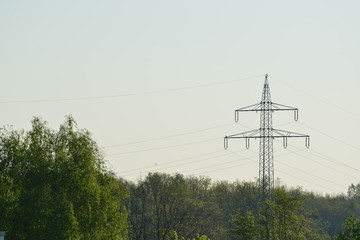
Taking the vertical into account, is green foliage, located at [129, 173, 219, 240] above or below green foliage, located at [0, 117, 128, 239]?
above

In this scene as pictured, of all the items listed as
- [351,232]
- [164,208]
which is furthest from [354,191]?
[351,232]

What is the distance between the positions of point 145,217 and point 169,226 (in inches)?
520

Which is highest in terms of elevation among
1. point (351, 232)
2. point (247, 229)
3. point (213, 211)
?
point (213, 211)

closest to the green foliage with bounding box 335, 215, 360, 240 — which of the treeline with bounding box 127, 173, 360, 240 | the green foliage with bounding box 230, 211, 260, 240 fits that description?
the treeline with bounding box 127, 173, 360, 240

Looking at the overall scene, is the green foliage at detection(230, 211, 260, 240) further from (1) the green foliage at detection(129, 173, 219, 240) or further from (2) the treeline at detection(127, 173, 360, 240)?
(1) the green foliage at detection(129, 173, 219, 240)

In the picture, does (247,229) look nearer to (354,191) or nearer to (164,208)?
(164,208)

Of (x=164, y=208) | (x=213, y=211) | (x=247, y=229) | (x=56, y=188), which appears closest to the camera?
(x=56, y=188)

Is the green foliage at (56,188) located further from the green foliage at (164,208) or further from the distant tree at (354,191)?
the distant tree at (354,191)

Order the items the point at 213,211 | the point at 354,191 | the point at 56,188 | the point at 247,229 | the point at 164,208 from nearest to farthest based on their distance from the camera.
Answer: the point at 56,188, the point at 247,229, the point at 164,208, the point at 213,211, the point at 354,191

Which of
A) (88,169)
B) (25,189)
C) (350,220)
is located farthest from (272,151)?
(25,189)

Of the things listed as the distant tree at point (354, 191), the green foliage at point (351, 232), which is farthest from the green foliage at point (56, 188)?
the distant tree at point (354, 191)

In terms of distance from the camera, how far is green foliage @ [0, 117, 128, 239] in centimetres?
6253

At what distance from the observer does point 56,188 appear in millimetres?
65000

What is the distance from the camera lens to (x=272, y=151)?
80.7 m
